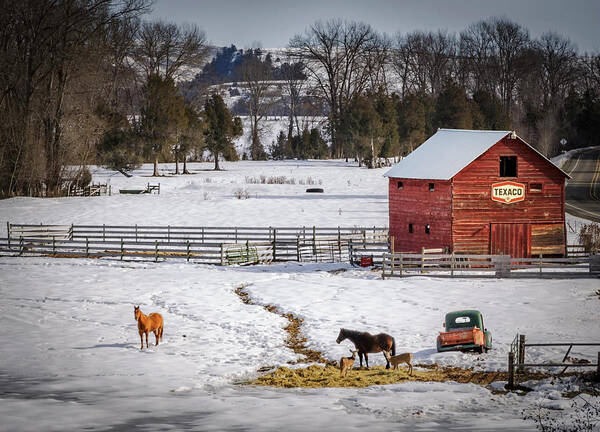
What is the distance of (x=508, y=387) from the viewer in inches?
608

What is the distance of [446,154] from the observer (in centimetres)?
3638

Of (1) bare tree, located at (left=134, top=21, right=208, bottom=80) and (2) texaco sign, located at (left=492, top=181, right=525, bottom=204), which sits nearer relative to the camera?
(2) texaco sign, located at (left=492, top=181, right=525, bottom=204)

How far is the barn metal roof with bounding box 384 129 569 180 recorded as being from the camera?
112 ft

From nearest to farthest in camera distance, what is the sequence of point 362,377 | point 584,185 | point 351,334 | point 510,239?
point 362,377, point 351,334, point 510,239, point 584,185

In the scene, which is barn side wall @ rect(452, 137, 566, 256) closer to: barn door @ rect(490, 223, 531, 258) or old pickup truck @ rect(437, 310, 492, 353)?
barn door @ rect(490, 223, 531, 258)

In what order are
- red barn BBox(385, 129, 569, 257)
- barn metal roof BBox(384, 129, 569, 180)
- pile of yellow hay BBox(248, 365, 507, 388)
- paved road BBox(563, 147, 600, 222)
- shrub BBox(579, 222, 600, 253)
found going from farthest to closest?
paved road BBox(563, 147, 600, 222) < shrub BBox(579, 222, 600, 253) < barn metal roof BBox(384, 129, 569, 180) < red barn BBox(385, 129, 569, 257) < pile of yellow hay BBox(248, 365, 507, 388)

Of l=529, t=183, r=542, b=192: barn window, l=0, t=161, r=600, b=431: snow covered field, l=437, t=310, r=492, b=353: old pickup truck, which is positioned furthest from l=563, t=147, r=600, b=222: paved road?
l=437, t=310, r=492, b=353: old pickup truck

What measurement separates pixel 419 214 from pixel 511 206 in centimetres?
414

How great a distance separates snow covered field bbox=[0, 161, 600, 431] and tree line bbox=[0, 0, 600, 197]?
79.3 feet

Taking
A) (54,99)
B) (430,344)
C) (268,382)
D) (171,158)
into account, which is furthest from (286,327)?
(171,158)

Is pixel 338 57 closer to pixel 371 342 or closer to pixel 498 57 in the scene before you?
pixel 498 57

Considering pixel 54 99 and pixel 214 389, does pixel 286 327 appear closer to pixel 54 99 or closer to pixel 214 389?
pixel 214 389

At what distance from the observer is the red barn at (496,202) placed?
3381 cm

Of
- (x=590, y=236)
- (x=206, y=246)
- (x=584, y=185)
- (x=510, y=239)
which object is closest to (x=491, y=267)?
(x=510, y=239)
